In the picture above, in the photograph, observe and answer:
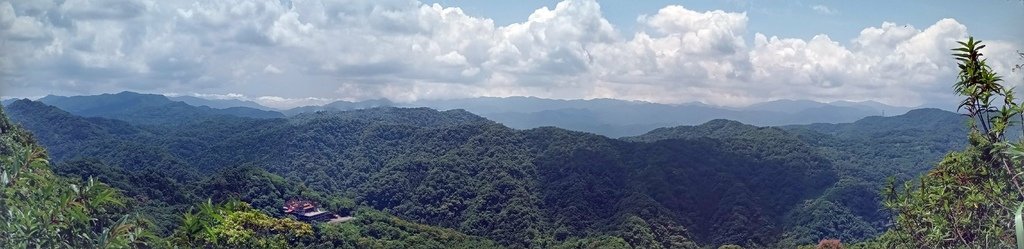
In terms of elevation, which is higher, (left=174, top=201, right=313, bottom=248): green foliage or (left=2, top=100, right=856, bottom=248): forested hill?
(left=174, top=201, right=313, bottom=248): green foliage

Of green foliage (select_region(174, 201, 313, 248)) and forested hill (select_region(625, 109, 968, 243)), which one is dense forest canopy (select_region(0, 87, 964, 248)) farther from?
green foliage (select_region(174, 201, 313, 248))

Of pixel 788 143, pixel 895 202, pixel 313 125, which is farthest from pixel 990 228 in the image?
pixel 313 125

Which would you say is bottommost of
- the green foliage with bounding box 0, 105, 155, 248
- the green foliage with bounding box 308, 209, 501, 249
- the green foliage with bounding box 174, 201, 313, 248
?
the green foliage with bounding box 308, 209, 501, 249

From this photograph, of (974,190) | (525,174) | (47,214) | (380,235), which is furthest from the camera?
(525,174)

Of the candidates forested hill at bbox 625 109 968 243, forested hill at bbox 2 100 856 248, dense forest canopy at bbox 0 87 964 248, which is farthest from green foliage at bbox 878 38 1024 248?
forested hill at bbox 2 100 856 248

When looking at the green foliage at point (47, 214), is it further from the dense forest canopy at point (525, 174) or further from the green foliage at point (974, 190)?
the dense forest canopy at point (525, 174)


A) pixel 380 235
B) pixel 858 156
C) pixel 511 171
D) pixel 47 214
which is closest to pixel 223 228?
pixel 47 214

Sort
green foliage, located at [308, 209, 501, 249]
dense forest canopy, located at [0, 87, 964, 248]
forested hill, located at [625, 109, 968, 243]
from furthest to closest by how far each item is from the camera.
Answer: forested hill, located at [625, 109, 968, 243] < dense forest canopy, located at [0, 87, 964, 248] < green foliage, located at [308, 209, 501, 249]

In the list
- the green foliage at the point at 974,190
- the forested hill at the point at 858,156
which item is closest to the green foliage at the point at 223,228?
the green foliage at the point at 974,190

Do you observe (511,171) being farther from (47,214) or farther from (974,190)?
(47,214)
